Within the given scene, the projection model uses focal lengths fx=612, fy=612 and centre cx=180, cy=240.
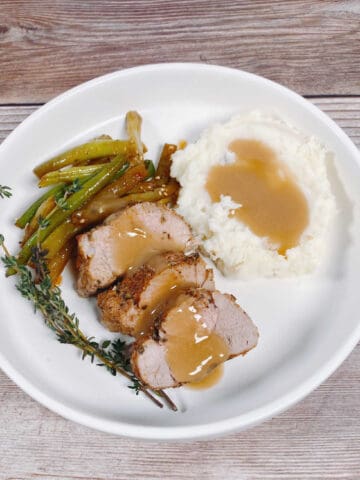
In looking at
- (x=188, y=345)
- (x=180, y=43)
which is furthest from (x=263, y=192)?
(x=180, y=43)

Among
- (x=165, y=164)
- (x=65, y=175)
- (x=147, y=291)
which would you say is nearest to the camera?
(x=147, y=291)

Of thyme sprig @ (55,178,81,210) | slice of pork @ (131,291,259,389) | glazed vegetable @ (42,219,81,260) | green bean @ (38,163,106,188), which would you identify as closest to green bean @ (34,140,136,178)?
green bean @ (38,163,106,188)

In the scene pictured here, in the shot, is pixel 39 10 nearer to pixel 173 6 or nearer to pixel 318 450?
pixel 173 6

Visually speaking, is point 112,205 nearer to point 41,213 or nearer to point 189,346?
point 41,213

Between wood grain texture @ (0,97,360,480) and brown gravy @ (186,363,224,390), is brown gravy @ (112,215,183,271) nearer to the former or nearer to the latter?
brown gravy @ (186,363,224,390)

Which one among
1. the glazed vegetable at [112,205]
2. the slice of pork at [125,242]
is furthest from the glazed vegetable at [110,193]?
the slice of pork at [125,242]

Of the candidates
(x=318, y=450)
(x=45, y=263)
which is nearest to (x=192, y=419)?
(x=318, y=450)

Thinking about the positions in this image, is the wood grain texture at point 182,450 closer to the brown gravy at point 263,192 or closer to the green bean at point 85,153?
the brown gravy at point 263,192
